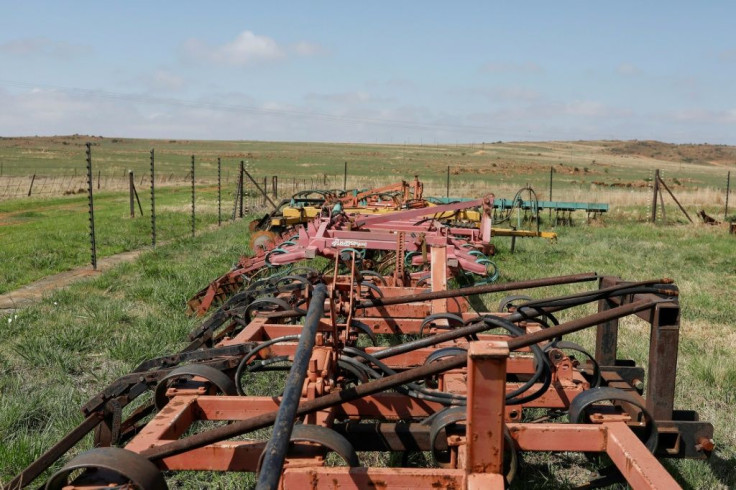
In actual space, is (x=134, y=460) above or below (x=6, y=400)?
above

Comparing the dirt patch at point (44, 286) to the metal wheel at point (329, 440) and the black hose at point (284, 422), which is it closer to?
the metal wheel at point (329, 440)

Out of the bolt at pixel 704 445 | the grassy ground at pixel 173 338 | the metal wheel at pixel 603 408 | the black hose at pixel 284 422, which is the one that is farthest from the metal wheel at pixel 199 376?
the bolt at pixel 704 445

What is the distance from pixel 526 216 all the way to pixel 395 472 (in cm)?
1772

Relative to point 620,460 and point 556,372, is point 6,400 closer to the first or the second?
point 556,372

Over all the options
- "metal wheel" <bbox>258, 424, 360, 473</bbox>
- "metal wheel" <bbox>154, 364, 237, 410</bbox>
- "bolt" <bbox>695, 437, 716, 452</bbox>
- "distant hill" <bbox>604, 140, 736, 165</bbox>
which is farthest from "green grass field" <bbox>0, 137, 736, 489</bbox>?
"distant hill" <bbox>604, 140, 736, 165</bbox>

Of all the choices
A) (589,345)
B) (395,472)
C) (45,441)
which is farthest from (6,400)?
(589,345)

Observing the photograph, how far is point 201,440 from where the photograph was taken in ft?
7.86

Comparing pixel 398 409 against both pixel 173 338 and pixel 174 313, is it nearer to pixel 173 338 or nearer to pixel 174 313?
pixel 173 338

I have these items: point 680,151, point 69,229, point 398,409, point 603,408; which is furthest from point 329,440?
point 680,151

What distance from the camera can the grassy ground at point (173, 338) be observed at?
3662 millimetres

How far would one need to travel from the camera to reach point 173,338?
582 centimetres

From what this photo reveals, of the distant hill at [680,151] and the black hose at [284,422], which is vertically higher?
the distant hill at [680,151]

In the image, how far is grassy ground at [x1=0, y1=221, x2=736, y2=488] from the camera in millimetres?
3662

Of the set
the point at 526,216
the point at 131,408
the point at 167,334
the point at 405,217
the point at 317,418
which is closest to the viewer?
the point at 317,418
